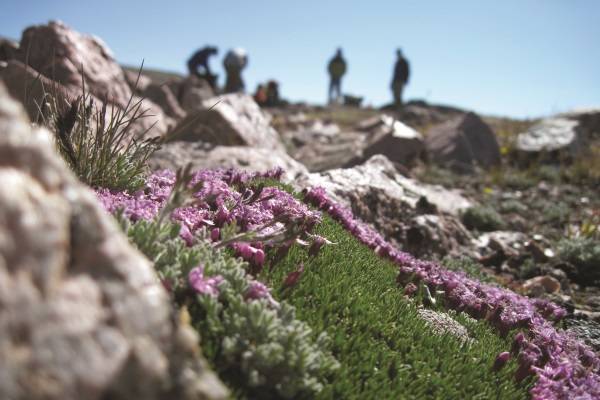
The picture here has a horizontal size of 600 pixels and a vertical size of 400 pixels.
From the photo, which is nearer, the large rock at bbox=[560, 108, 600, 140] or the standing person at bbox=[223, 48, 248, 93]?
the large rock at bbox=[560, 108, 600, 140]

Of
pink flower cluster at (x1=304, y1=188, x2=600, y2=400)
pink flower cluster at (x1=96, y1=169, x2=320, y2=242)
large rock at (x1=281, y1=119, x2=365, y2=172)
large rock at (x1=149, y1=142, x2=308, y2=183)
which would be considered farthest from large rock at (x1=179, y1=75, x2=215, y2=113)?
pink flower cluster at (x1=96, y1=169, x2=320, y2=242)

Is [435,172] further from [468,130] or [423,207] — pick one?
[423,207]

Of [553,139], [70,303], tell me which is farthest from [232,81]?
[70,303]

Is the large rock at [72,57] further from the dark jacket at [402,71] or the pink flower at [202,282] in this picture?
the dark jacket at [402,71]

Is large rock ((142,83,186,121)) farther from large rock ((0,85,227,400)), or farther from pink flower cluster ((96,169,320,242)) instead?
large rock ((0,85,227,400))

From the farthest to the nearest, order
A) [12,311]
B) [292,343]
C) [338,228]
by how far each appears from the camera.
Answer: [338,228], [292,343], [12,311]

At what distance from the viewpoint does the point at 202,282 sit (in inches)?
108

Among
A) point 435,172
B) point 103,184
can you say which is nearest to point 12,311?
point 103,184

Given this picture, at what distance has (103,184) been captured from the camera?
416 centimetres

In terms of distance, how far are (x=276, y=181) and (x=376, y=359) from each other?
10.6 feet

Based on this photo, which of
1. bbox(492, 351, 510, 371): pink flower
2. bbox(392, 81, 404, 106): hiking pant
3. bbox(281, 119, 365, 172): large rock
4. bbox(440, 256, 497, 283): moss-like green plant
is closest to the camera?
bbox(492, 351, 510, 371): pink flower

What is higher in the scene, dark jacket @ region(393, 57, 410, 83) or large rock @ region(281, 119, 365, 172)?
dark jacket @ region(393, 57, 410, 83)

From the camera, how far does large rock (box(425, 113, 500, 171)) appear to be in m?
16.9

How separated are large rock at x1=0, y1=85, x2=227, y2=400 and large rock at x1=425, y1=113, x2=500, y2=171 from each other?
51.8 ft
